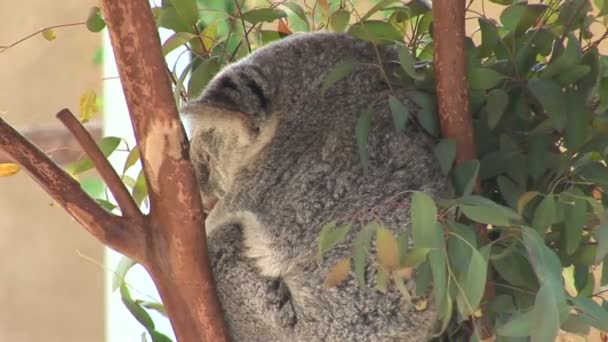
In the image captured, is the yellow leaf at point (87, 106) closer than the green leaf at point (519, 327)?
No

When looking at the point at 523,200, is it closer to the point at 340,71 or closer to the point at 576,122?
the point at 576,122

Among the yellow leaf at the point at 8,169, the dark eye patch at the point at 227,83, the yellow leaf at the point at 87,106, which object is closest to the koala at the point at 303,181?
the dark eye patch at the point at 227,83

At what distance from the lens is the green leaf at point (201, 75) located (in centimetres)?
191

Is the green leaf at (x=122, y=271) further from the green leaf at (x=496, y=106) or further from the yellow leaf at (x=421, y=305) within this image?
the green leaf at (x=496, y=106)

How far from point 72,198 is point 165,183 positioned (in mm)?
146

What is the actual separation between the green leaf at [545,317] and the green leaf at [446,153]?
14.6 inches

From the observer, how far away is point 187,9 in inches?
66.7

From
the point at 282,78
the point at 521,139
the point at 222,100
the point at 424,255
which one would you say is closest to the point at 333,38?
the point at 282,78

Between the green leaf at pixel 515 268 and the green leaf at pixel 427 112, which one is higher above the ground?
the green leaf at pixel 427 112

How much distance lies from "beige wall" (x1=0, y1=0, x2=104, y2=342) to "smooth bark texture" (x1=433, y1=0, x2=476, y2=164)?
344cm

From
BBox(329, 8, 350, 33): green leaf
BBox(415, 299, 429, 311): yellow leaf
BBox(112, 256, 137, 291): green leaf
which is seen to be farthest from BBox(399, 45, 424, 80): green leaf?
BBox(112, 256, 137, 291): green leaf

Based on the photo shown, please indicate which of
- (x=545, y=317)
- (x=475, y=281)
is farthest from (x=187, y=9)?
(x=545, y=317)

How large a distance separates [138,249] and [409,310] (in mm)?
427

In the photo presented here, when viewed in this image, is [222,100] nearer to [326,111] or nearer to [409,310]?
[326,111]
